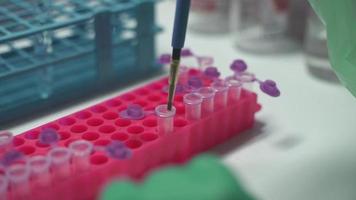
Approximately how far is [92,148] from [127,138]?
44 mm

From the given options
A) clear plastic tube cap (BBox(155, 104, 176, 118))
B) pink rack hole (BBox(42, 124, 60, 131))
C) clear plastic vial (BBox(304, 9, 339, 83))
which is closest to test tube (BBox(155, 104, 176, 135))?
clear plastic tube cap (BBox(155, 104, 176, 118))

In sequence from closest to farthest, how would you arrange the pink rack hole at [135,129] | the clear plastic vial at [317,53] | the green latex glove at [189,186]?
1. the green latex glove at [189,186]
2. the pink rack hole at [135,129]
3. the clear plastic vial at [317,53]

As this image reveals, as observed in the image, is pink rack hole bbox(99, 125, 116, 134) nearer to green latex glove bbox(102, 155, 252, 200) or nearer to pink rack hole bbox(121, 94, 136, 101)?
pink rack hole bbox(121, 94, 136, 101)

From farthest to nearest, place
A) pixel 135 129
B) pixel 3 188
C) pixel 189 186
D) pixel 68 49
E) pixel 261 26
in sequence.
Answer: pixel 261 26 < pixel 68 49 < pixel 135 129 < pixel 3 188 < pixel 189 186

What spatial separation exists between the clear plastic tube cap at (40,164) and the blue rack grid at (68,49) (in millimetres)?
163

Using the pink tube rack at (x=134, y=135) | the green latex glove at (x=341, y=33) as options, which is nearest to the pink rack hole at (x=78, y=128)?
the pink tube rack at (x=134, y=135)

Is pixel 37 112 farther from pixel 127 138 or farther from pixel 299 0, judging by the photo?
pixel 299 0

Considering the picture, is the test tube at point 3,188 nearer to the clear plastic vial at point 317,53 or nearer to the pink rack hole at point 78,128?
the pink rack hole at point 78,128

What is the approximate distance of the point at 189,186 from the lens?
332 millimetres

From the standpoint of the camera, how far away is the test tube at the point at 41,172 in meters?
0.45

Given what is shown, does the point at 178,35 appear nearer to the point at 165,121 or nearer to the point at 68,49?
the point at 165,121

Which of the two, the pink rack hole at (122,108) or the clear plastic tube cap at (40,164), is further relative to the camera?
the pink rack hole at (122,108)

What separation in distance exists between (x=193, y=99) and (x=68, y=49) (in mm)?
227

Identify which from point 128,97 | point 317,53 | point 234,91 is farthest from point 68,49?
point 317,53
